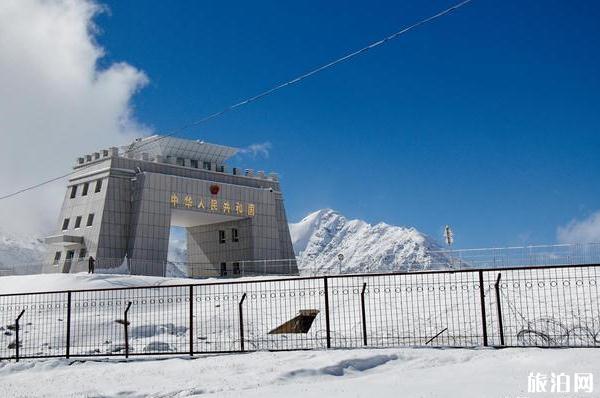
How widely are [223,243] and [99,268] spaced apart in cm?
1187

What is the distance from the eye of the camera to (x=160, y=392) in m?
11.5

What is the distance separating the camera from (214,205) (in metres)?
49.6

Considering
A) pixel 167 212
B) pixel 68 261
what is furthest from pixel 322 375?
pixel 68 261

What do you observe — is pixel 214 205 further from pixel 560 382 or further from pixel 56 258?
pixel 560 382

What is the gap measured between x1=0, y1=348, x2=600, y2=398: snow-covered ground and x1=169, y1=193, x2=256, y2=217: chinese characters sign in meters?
33.3

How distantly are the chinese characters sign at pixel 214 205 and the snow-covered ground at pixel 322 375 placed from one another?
33.3 metres

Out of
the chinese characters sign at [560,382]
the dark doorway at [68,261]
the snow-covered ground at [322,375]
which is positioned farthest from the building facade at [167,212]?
the chinese characters sign at [560,382]

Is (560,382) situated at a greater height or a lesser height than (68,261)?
lesser

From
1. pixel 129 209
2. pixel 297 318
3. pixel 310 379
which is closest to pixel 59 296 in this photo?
pixel 297 318

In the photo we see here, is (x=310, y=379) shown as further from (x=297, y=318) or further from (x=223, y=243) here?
(x=223, y=243)

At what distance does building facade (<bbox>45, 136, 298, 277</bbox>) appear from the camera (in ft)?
151

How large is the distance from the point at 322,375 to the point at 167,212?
37074 millimetres

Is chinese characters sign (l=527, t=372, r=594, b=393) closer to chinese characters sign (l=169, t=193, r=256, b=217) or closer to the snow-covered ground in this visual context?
the snow-covered ground

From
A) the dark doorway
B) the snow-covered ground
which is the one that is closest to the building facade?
the dark doorway
